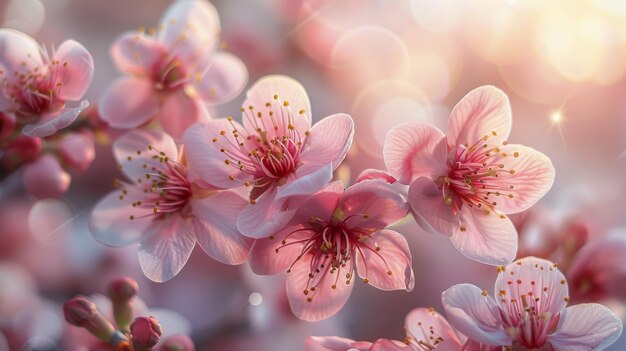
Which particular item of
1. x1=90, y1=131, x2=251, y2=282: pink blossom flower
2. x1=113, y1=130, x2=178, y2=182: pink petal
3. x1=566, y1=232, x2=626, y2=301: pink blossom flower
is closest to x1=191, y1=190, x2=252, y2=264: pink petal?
x1=90, y1=131, x2=251, y2=282: pink blossom flower

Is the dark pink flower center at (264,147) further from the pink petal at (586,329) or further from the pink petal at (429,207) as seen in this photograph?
the pink petal at (586,329)

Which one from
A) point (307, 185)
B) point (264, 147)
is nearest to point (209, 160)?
point (264, 147)

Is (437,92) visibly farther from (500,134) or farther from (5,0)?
(5,0)

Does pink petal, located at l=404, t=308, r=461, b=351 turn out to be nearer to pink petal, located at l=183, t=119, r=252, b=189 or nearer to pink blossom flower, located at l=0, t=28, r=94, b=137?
pink petal, located at l=183, t=119, r=252, b=189

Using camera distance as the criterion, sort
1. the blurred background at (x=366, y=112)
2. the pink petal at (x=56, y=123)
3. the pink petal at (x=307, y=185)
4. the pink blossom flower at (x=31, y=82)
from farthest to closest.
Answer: the blurred background at (x=366, y=112)
the pink blossom flower at (x=31, y=82)
the pink petal at (x=56, y=123)
the pink petal at (x=307, y=185)

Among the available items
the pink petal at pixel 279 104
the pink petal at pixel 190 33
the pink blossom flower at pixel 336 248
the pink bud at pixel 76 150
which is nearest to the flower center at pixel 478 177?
the pink blossom flower at pixel 336 248

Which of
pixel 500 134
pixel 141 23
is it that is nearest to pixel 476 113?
pixel 500 134

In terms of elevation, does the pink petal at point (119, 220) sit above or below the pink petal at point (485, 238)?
below

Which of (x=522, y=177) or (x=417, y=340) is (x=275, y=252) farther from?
(x=522, y=177)
